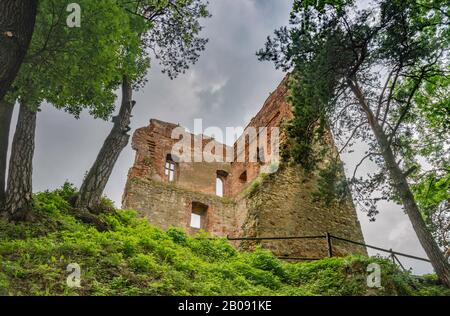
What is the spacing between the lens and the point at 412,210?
23.8 feet

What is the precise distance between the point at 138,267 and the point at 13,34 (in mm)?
3879

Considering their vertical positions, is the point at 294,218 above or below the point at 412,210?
above

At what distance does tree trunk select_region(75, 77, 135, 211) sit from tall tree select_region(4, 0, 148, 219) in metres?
1.56

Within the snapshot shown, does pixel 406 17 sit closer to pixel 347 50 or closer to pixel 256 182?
pixel 347 50

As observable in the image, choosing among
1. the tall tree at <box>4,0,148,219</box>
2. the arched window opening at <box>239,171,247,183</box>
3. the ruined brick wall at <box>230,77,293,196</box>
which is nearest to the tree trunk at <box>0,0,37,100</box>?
the tall tree at <box>4,0,148,219</box>

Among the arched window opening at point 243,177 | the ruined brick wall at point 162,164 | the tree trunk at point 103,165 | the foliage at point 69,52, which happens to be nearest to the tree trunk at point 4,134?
the foliage at point 69,52

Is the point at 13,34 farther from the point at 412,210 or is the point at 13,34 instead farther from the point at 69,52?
the point at 412,210

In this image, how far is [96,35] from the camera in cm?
555

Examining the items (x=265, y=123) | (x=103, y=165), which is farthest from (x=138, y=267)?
(x=265, y=123)

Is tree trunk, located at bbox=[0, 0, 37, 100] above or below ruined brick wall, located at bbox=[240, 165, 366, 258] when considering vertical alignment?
above

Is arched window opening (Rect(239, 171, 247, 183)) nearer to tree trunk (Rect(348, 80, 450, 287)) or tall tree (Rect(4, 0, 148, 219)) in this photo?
tree trunk (Rect(348, 80, 450, 287))

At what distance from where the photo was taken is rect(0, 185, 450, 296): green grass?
4625 mm

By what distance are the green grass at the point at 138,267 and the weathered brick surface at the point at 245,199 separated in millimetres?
2887

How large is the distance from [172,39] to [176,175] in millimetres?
10121
